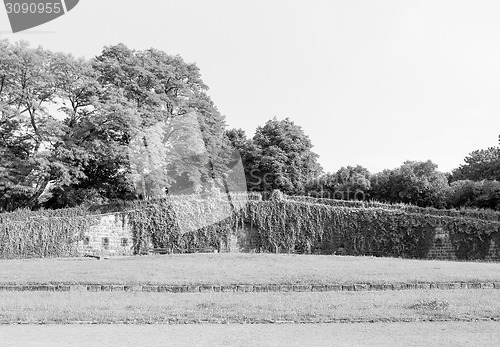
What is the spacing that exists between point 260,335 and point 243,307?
2.84 m

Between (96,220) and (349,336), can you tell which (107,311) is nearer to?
(349,336)

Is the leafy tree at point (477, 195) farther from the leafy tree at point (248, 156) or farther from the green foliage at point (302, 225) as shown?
the leafy tree at point (248, 156)

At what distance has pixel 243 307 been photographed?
499 inches

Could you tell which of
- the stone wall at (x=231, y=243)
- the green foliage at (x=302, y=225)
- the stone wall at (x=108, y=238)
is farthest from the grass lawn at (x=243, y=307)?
the green foliage at (x=302, y=225)

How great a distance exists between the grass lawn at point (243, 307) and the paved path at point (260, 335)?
1.91 ft

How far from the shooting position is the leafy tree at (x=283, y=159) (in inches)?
1907

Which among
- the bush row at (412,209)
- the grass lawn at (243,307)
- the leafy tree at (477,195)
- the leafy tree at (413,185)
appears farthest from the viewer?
the leafy tree at (413,185)

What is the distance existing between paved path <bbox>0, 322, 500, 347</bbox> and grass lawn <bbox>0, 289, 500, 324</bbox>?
22.9 inches

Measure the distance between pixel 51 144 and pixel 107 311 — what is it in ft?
70.9

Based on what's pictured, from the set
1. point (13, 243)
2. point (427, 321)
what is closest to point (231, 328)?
point (427, 321)

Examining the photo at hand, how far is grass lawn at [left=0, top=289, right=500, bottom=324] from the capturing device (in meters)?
11.5

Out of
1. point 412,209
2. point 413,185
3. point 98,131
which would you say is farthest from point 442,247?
point 98,131

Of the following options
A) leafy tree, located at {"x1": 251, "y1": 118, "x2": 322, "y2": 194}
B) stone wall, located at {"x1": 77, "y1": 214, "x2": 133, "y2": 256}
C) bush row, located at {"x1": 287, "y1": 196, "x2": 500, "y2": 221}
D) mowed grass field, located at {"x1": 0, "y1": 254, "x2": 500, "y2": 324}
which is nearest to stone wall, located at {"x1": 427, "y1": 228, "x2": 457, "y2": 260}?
bush row, located at {"x1": 287, "y1": 196, "x2": 500, "y2": 221}

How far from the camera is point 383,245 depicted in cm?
3250
